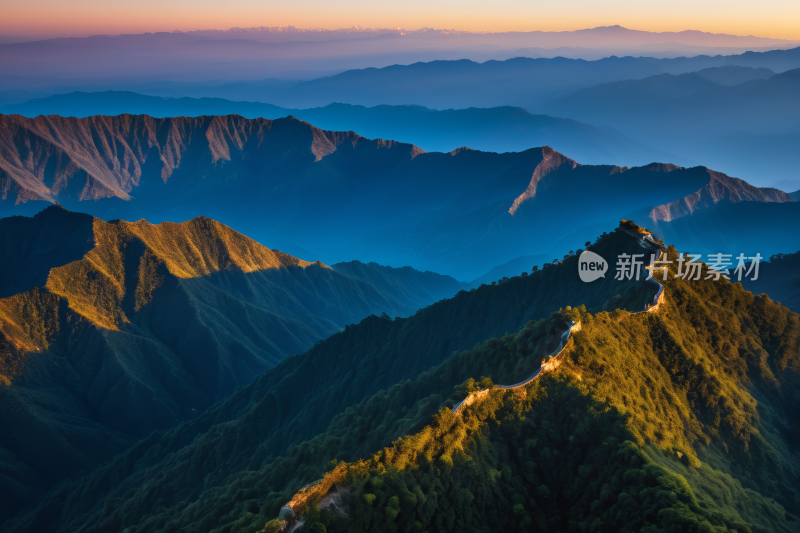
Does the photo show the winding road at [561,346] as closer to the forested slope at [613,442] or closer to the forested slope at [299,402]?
the forested slope at [613,442]

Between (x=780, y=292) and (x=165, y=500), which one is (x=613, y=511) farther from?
(x=780, y=292)

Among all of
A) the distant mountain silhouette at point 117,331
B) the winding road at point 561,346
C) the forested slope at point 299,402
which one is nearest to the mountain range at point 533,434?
the forested slope at point 299,402

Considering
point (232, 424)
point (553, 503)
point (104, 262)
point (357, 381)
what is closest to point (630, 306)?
point (553, 503)

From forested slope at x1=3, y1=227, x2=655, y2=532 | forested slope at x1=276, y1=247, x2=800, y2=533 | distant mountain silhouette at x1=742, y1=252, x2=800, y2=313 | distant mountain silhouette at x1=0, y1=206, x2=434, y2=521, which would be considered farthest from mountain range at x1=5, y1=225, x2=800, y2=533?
distant mountain silhouette at x1=742, y1=252, x2=800, y2=313

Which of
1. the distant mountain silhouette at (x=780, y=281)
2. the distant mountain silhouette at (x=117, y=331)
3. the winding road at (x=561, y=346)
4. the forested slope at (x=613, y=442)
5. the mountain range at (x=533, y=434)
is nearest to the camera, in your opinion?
the forested slope at (x=613, y=442)

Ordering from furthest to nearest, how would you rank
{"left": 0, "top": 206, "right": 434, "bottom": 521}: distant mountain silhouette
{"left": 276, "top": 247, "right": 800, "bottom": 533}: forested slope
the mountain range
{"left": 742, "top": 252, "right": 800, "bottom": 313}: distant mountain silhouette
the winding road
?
1. {"left": 0, "top": 206, "right": 434, "bottom": 521}: distant mountain silhouette
2. {"left": 742, "top": 252, "right": 800, "bottom": 313}: distant mountain silhouette
3. the winding road
4. the mountain range
5. {"left": 276, "top": 247, "right": 800, "bottom": 533}: forested slope

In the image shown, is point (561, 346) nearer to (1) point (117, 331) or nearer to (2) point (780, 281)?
(2) point (780, 281)

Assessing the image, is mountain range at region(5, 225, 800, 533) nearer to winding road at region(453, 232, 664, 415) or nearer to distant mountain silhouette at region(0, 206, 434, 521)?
winding road at region(453, 232, 664, 415)
